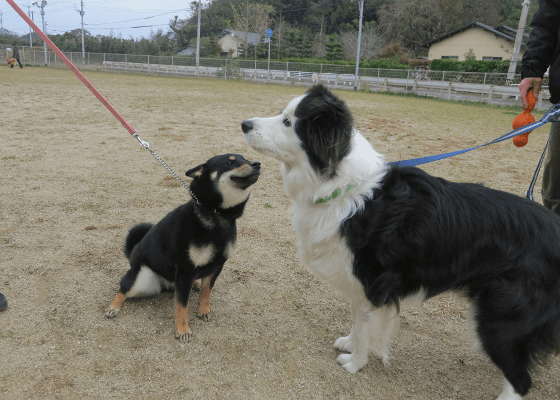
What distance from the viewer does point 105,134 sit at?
8562 millimetres

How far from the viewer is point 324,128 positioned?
6.82 feet

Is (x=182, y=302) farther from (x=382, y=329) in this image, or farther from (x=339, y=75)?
(x=339, y=75)

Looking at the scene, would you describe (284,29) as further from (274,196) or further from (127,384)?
(127,384)

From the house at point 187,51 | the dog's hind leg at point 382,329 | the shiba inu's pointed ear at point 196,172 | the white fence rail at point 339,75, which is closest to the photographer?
the dog's hind leg at point 382,329

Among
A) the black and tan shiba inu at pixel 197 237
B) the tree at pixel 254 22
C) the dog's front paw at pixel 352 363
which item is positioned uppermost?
the tree at pixel 254 22

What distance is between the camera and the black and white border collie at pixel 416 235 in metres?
1.97

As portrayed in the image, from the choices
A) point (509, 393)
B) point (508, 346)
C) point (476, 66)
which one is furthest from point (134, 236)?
point (476, 66)

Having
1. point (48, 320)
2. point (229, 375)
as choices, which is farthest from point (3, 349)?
point (229, 375)

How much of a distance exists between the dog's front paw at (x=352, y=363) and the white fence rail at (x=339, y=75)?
13559 mm

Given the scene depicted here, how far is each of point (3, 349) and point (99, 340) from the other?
57 centimetres

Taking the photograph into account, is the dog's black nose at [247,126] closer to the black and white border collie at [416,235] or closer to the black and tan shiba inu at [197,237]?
the black and white border collie at [416,235]

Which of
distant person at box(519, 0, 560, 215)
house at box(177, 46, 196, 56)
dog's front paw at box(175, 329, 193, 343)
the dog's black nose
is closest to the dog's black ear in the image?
the dog's black nose

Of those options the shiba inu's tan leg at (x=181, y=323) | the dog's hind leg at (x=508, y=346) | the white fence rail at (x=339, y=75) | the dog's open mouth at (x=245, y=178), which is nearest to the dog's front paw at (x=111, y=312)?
the shiba inu's tan leg at (x=181, y=323)

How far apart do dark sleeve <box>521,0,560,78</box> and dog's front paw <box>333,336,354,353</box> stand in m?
2.40
